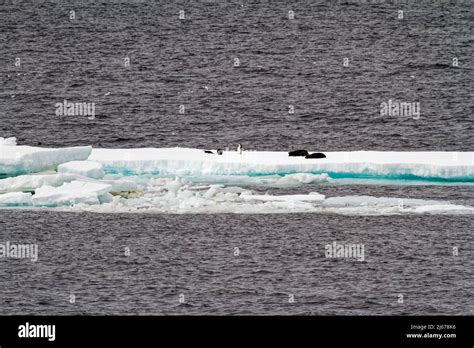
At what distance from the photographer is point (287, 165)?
1964 cm

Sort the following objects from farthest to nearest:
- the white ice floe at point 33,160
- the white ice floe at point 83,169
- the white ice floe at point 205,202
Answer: the white ice floe at point 33,160 < the white ice floe at point 83,169 < the white ice floe at point 205,202

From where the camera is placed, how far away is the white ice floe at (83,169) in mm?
17719

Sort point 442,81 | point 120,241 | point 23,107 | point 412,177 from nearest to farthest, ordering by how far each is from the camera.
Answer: point 120,241, point 412,177, point 23,107, point 442,81

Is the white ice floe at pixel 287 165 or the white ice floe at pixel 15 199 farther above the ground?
the white ice floe at pixel 287 165

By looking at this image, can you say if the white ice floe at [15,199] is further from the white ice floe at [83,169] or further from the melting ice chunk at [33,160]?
the melting ice chunk at [33,160]

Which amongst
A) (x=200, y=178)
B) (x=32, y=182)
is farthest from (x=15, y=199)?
(x=200, y=178)

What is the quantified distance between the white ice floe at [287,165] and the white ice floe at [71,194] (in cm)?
245

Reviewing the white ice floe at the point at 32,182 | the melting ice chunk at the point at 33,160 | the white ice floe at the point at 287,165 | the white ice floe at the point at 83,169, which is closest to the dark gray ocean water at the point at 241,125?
the white ice floe at the point at 32,182

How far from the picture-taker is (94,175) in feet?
58.6

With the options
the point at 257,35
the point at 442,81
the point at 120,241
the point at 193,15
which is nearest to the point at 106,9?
the point at 193,15

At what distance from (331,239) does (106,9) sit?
23953 mm

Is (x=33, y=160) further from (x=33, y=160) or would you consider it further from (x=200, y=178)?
(x=200, y=178)

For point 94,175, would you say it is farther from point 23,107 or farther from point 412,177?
point 23,107

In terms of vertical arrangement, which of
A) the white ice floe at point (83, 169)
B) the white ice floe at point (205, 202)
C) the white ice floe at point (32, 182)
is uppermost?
the white ice floe at point (83, 169)
